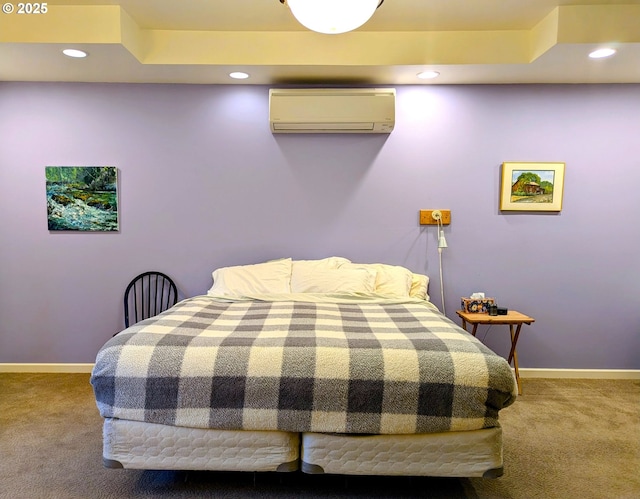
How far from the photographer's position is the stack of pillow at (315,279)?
2867mm

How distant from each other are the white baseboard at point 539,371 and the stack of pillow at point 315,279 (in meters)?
1.18

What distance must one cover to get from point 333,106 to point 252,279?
142 cm

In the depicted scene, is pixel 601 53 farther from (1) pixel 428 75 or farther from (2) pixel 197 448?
(2) pixel 197 448

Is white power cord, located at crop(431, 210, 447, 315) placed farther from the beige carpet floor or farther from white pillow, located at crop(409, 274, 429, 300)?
the beige carpet floor

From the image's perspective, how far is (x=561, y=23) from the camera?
7.81 ft

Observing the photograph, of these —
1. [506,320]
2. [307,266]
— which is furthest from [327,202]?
[506,320]

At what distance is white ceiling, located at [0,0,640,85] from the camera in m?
2.38

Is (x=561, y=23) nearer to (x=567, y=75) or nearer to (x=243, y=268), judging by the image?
(x=567, y=75)

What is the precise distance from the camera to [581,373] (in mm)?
3213

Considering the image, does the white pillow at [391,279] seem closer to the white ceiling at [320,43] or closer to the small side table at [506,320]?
the small side table at [506,320]

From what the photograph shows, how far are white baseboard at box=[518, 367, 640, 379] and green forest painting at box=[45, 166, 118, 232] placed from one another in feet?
11.8

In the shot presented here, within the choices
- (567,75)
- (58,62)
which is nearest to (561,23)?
(567,75)

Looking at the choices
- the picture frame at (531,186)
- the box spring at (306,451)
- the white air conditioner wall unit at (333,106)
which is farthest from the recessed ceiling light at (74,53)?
the picture frame at (531,186)

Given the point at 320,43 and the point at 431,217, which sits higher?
the point at 320,43
